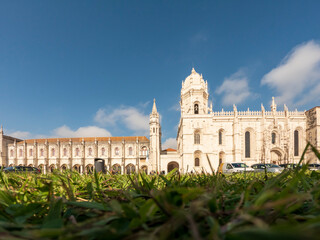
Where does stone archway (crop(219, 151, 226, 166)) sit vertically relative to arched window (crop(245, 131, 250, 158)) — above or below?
below

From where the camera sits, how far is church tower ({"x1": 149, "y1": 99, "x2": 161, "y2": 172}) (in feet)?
115

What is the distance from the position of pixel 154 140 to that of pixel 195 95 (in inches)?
481

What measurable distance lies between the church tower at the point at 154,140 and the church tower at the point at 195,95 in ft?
19.6

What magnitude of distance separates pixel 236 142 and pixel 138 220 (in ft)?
117

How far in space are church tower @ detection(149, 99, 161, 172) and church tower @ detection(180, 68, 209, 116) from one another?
5.97 meters

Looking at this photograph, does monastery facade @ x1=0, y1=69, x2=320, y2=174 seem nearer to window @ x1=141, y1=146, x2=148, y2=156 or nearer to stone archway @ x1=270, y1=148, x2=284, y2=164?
stone archway @ x1=270, y1=148, x2=284, y2=164

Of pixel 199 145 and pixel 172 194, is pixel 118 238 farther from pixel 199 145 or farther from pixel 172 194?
pixel 199 145

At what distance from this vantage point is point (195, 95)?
3675cm

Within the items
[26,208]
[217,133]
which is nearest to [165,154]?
[217,133]

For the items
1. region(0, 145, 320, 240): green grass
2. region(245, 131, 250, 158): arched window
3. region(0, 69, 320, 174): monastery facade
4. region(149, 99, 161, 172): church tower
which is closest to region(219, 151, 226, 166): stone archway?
region(0, 69, 320, 174): monastery facade

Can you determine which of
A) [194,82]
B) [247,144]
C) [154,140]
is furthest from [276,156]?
[154,140]

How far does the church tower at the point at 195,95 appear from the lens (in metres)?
36.2

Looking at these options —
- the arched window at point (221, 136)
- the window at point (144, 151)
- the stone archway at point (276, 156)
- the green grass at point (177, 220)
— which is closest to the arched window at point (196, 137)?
the arched window at point (221, 136)

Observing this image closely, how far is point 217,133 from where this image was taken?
34312 millimetres
